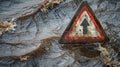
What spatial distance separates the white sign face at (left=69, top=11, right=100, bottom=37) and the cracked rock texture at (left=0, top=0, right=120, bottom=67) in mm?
233

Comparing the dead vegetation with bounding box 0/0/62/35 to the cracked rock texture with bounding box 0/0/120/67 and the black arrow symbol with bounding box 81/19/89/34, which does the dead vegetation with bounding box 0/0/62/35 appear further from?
the black arrow symbol with bounding box 81/19/89/34

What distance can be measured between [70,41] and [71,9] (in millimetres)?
1180

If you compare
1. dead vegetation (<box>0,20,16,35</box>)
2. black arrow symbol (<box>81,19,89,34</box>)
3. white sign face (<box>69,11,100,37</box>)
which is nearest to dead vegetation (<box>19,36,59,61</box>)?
white sign face (<box>69,11,100,37</box>)

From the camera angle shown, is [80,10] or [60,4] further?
[60,4]

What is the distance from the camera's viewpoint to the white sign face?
130 inches

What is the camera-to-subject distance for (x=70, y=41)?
11.1ft

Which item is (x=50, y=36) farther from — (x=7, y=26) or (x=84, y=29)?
(x=7, y=26)

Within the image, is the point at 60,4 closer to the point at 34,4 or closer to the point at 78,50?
the point at 34,4

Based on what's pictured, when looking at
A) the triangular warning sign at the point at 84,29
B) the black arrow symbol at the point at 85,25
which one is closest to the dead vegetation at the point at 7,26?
the triangular warning sign at the point at 84,29

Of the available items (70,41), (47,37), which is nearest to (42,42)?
(47,37)

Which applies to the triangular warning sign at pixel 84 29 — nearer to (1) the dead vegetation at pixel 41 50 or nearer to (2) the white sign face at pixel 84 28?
(2) the white sign face at pixel 84 28

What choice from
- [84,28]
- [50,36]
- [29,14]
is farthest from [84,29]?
[29,14]

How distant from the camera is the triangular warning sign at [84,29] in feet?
10.8

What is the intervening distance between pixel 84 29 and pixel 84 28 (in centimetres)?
1
